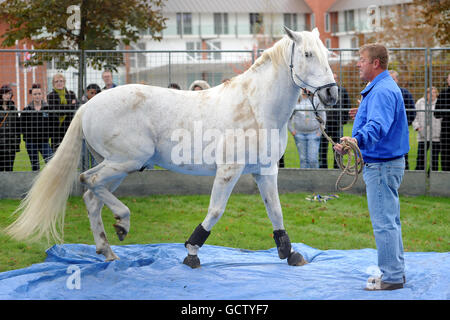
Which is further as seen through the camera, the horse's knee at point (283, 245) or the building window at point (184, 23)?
the building window at point (184, 23)

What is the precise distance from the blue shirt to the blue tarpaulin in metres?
1.10

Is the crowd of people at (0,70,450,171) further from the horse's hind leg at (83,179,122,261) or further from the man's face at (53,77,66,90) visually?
the horse's hind leg at (83,179,122,261)

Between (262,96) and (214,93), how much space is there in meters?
0.47

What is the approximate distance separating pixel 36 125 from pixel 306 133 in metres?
4.47

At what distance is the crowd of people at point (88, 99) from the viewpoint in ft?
28.3

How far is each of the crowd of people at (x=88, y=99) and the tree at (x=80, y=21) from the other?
0.84 meters

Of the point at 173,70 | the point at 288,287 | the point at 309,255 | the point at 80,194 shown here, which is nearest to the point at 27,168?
the point at 80,194

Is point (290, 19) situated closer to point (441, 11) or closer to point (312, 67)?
point (441, 11)

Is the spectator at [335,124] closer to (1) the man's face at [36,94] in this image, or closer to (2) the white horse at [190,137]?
(2) the white horse at [190,137]

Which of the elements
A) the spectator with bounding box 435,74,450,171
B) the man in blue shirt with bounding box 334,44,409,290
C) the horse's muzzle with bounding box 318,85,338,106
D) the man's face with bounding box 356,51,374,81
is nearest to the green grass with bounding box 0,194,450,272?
A: the spectator with bounding box 435,74,450,171

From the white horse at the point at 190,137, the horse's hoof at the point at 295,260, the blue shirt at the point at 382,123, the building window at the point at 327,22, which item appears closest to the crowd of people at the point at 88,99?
the white horse at the point at 190,137

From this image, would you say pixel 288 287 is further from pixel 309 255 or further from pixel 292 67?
pixel 292 67

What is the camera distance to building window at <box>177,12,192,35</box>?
44281 millimetres

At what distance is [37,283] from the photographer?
4.66 meters
